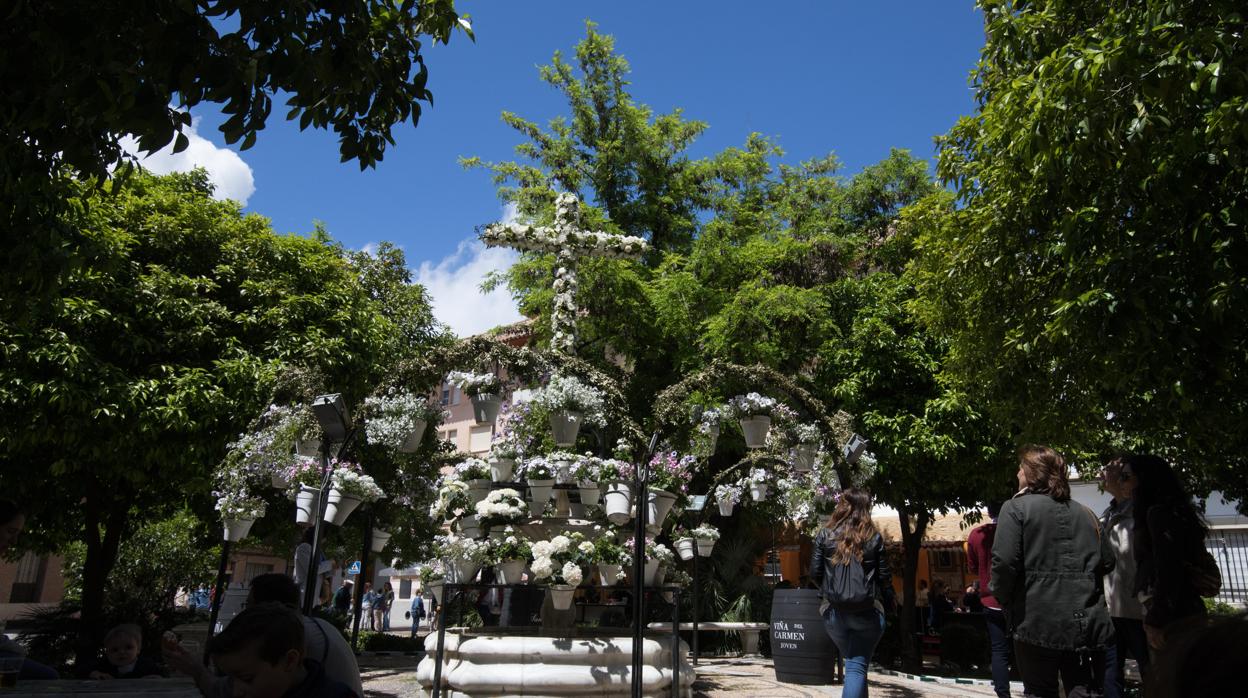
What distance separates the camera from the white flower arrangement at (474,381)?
8383 mm

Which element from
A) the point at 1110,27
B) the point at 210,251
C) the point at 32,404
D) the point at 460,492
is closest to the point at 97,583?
the point at 32,404

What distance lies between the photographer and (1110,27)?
6801mm

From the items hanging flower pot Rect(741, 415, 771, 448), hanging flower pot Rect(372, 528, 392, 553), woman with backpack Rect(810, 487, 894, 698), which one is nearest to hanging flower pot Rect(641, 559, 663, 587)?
hanging flower pot Rect(741, 415, 771, 448)

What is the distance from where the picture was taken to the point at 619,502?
25.6ft

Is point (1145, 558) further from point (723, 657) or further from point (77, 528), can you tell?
point (77, 528)

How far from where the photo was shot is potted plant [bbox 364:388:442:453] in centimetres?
824

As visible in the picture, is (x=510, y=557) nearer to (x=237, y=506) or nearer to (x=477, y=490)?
(x=477, y=490)

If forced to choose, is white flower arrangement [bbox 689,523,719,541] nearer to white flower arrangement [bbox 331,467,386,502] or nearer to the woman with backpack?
white flower arrangement [bbox 331,467,386,502]

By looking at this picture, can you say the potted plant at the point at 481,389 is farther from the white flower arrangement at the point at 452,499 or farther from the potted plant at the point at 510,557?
the potted plant at the point at 510,557

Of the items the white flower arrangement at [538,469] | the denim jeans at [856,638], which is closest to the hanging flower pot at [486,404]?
the white flower arrangement at [538,469]

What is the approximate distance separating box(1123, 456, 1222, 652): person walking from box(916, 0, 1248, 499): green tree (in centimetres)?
237

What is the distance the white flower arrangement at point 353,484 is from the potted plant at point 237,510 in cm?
158

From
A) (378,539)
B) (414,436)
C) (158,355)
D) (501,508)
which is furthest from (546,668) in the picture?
(158,355)

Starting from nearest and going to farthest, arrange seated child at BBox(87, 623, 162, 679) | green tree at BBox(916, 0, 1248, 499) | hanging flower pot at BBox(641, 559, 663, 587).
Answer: seated child at BBox(87, 623, 162, 679) < green tree at BBox(916, 0, 1248, 499) < hanging flower pot at BBox(641, 559, 663, 587)
